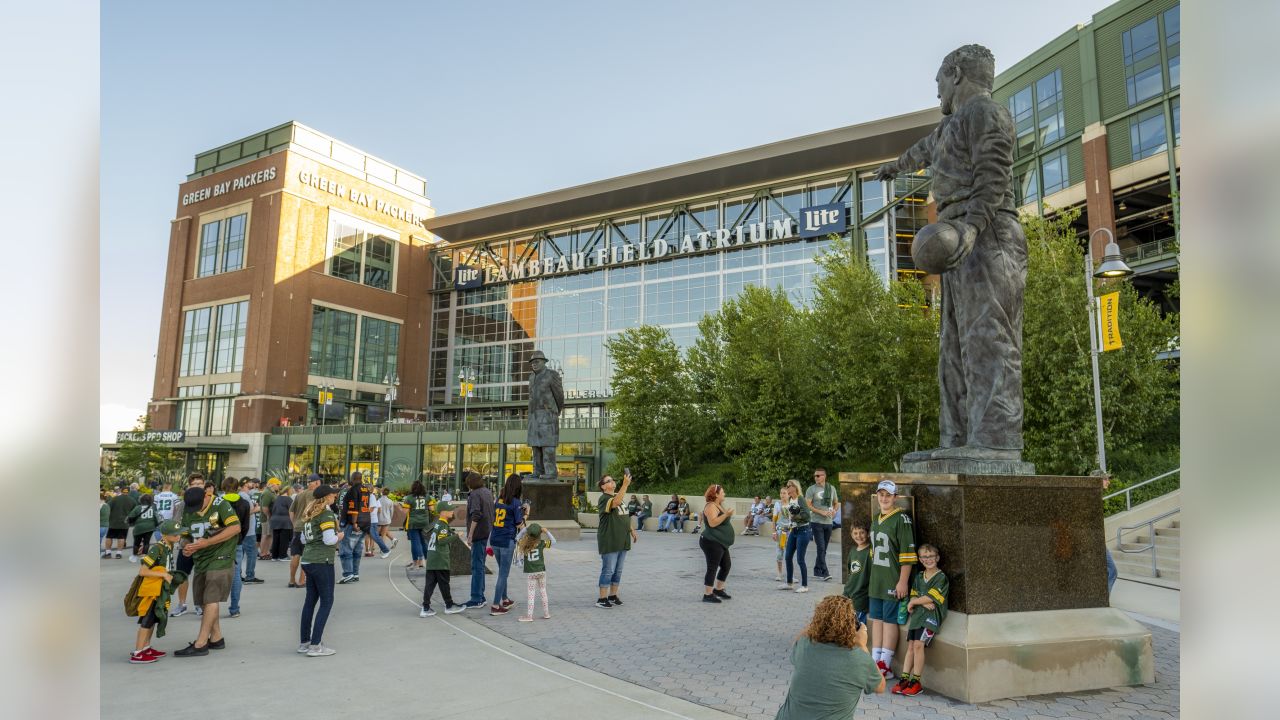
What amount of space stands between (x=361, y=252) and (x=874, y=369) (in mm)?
53118

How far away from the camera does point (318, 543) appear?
25.9 feet

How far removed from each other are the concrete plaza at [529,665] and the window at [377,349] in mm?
57493

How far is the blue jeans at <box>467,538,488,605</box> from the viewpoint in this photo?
1067 cm

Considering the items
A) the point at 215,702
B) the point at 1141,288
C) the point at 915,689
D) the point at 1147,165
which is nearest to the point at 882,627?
the point at 915,689

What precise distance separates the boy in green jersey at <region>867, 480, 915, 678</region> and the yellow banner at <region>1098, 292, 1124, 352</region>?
41.8 ft

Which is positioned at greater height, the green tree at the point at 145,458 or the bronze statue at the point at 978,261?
the bronze statue at the point at 978,261

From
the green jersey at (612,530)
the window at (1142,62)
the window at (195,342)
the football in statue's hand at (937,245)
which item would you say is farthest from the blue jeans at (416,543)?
the window at (195,342)

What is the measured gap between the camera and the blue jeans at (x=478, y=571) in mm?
10672

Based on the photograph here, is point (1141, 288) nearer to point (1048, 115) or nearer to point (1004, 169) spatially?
point (1048, 115)

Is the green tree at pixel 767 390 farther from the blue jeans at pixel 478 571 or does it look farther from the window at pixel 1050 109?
the blue jeans at pixel 478 571

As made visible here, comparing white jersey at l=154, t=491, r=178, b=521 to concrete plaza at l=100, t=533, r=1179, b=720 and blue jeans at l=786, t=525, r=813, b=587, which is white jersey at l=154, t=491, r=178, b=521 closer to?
concrete plaza at l=100, t=533, r=1179, b=720

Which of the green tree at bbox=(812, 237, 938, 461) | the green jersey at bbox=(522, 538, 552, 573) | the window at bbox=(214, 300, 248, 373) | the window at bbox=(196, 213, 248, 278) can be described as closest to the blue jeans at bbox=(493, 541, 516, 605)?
the green jersey at bbox=(522, 538, 552, 573)

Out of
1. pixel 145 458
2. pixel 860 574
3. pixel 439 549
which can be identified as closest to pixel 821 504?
pixel 860 574

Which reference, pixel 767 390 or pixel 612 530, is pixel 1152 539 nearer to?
pixel 612 530
